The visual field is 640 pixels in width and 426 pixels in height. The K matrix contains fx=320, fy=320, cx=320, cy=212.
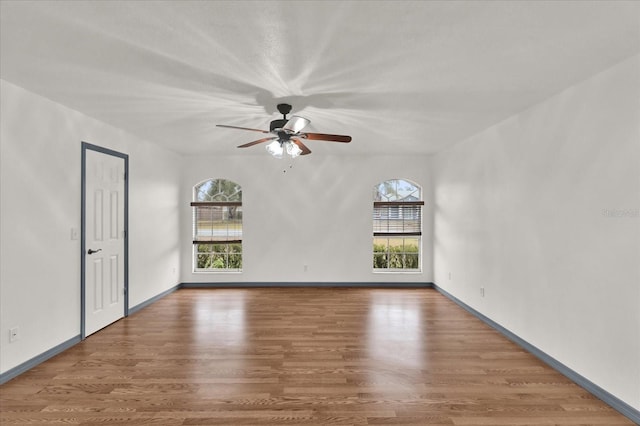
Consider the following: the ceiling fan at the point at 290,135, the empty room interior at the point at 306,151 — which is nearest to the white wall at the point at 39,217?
the empty room interior at the point at 306,151

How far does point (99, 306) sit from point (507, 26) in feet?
15.5

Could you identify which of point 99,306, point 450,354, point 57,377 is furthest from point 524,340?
point 99,306

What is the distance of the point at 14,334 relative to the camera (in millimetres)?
2707

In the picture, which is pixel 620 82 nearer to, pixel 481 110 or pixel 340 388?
pixel 481 110

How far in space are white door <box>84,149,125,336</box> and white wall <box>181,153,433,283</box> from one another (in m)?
1.78

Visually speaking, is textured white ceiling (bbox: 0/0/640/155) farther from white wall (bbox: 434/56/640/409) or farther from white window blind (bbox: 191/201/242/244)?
white window blind (bbox: 191/201/242/244)

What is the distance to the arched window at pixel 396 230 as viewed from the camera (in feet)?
19.9

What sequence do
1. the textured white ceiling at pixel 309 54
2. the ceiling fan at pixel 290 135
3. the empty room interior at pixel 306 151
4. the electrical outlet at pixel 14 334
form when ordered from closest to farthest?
the textured white ceiling at pixel 309 54
the empty room interior at pixel 306 151
the electrical outlet at pixel 14 334
the ceiling fan at pixel 290 135

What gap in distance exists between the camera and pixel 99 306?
3787 mm

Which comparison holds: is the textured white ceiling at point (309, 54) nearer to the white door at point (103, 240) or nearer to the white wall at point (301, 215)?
the white door at point (103, 240)

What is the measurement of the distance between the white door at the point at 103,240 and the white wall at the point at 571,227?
4735 millimetres

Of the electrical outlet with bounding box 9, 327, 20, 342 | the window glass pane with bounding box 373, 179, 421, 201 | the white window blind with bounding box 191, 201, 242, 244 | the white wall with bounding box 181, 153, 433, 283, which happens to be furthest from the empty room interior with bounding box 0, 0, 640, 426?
the window glass pane with bounding box 373, 179, 421, 201

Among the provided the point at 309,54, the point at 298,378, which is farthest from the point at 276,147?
the point at 298,378

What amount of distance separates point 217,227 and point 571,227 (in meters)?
5.28
